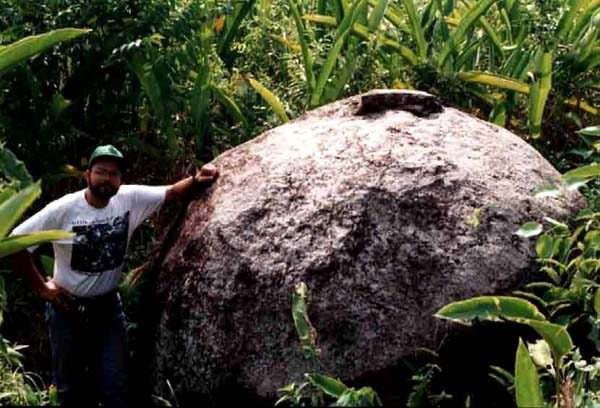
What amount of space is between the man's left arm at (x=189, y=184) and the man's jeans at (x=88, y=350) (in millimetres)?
434

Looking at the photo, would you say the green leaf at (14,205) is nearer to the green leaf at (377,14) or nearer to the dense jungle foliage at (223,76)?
the dense jungle foliage at (223,76)

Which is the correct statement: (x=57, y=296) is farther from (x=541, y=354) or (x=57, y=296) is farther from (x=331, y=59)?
(x=331, y=59)

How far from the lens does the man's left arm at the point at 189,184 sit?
13.6ft

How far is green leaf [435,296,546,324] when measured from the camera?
3.33 metres

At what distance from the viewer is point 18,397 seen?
3.67 meters

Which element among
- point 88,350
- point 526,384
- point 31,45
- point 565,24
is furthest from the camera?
point 565,24

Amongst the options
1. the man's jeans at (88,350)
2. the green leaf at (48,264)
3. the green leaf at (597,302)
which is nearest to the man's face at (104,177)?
the man's jeans at (88,350)

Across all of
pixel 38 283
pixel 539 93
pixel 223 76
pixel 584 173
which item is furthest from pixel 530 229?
pixel 223 76

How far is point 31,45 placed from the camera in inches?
169

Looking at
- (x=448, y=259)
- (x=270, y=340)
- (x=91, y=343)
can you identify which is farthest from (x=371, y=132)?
(x=91, y=343)

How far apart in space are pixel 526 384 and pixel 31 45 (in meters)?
2.34

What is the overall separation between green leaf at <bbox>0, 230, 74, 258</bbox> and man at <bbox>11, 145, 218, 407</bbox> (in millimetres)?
231

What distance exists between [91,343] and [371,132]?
50.0 inches

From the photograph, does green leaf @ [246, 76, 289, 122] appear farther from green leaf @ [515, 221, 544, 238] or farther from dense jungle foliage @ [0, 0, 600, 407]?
green leaf @ [515, 221, 544, 238]
